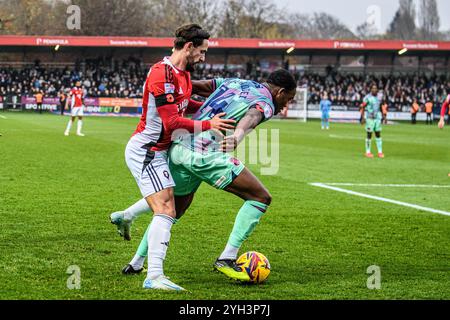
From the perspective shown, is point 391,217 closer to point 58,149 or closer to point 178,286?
point 178,286

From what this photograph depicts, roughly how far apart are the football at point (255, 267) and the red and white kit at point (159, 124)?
1035 mm

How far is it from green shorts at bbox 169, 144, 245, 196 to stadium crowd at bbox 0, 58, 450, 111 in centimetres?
5154

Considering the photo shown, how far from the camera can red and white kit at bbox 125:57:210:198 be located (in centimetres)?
654

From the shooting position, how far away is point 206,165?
272 inches

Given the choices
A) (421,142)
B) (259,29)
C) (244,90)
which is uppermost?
(259,29)

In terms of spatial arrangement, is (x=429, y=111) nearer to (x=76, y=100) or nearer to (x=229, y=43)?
(x=229, y=43)

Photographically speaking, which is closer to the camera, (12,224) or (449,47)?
(12,224)

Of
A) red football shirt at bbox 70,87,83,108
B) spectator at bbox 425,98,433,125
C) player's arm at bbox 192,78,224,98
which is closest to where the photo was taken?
player's arm at bbox 192,78,224,98

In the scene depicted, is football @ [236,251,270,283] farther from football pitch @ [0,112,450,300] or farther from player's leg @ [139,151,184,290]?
player's leg @ [139,151,184,290]

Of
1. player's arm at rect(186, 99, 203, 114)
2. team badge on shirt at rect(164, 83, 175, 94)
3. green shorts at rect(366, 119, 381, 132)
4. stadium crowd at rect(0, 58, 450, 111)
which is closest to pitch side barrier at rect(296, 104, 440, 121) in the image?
stadium crowd at rect(0, 58, 450, 111)

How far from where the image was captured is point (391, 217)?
11.5 meters

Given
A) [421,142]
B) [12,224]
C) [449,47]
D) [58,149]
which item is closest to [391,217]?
[12,224]

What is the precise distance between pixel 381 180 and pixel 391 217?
558 centimetres

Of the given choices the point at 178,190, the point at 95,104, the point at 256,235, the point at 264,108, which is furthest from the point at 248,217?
the point at 95,104
